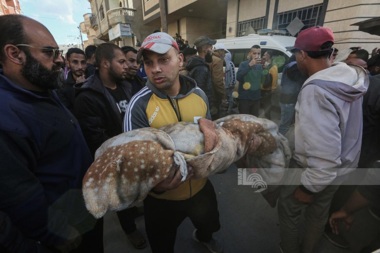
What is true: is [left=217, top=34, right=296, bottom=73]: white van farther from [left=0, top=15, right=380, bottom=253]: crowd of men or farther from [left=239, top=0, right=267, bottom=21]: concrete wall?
[left=239, top=0, right=267, bottom=21]: concrete wall

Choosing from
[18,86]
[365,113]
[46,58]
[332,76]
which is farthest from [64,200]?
[365,113]

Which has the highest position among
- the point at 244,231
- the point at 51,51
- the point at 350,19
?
the point at 350,19

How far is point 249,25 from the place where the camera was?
36.9ft

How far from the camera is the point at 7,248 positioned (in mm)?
1019

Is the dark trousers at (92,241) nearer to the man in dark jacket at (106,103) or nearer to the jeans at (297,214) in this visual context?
the man in dark jacket at (106,103)

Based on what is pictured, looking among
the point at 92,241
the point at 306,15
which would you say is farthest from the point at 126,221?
the point at 306,15

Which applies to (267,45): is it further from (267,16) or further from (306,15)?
(267,16)

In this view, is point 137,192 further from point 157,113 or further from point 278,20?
point 278,20

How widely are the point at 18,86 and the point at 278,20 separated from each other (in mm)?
11085

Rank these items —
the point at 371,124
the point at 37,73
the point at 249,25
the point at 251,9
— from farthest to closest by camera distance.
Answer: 1. the point at 249,25
2. the point at 251,9
3. the point at 371,124
4. the point at 37,73

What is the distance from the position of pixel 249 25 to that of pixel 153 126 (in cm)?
1186

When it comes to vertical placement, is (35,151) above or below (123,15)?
below

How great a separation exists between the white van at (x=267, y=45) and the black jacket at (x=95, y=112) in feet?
17.3

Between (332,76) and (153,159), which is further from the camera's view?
(332,76)
